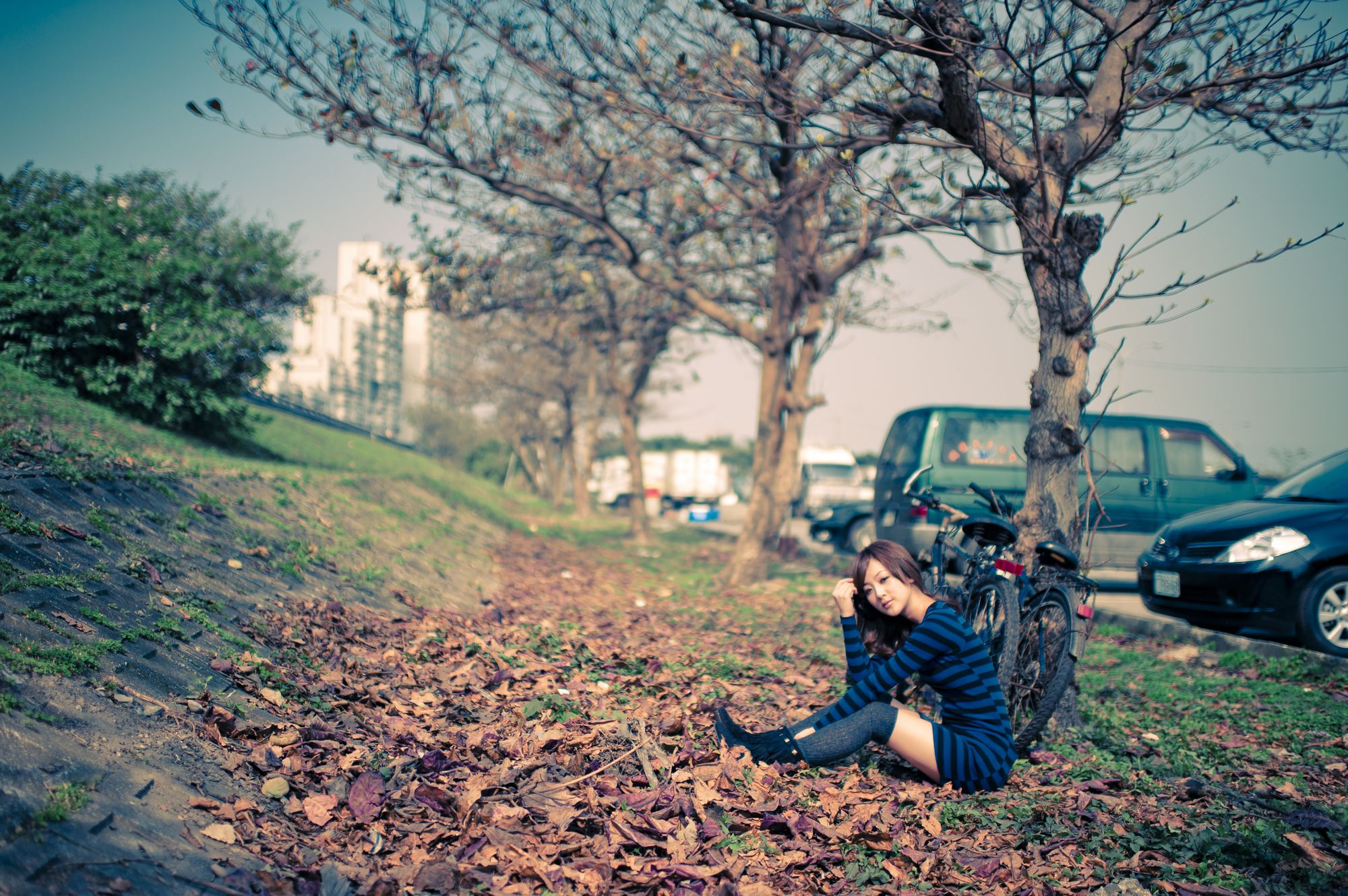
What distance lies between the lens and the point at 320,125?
858 centimetres

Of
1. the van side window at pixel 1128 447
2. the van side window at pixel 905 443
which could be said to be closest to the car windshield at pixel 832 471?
the van side window at pixel 905 443

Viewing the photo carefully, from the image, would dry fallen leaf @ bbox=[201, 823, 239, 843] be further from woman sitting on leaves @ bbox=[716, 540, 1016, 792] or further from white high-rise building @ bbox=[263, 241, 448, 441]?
white high-rise building @ bbox=[263, 241, 448, 441]

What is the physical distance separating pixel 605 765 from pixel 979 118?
4.31 m

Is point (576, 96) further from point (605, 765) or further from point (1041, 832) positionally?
point (1041, 832)

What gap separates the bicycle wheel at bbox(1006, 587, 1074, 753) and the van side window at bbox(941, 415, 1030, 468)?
275 inches

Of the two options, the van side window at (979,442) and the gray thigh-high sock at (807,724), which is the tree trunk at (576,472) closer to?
the van side window at (979,442)

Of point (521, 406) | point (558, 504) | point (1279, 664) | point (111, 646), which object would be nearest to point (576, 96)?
point (111, 646)

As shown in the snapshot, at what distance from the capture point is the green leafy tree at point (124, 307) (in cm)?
1048

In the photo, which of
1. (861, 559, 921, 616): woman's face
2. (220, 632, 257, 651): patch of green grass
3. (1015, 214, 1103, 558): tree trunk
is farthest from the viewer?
(1015, 214, 1103, 558): tree trunk

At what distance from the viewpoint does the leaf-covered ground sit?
119 inches

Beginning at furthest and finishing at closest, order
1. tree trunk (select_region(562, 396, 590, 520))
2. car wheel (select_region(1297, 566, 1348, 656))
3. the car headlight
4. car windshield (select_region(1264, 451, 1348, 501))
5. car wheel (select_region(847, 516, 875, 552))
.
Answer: tree trunk (select_region(562, 396, 590, 520)) < car wheel (select_region(847, 516, 875, 552)) < car windshield (select_region(1264, 451, 1348, 501)) < the car headlight < car wheel (select_region(1297, 566, 1348, 656))

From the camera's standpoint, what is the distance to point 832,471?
24594 millimetres

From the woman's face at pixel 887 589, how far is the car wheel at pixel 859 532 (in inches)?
408

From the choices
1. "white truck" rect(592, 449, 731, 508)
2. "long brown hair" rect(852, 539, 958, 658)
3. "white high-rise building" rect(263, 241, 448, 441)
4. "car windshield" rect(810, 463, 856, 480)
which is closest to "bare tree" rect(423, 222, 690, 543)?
"car windshield" rect(810, 463, 856, 480)
